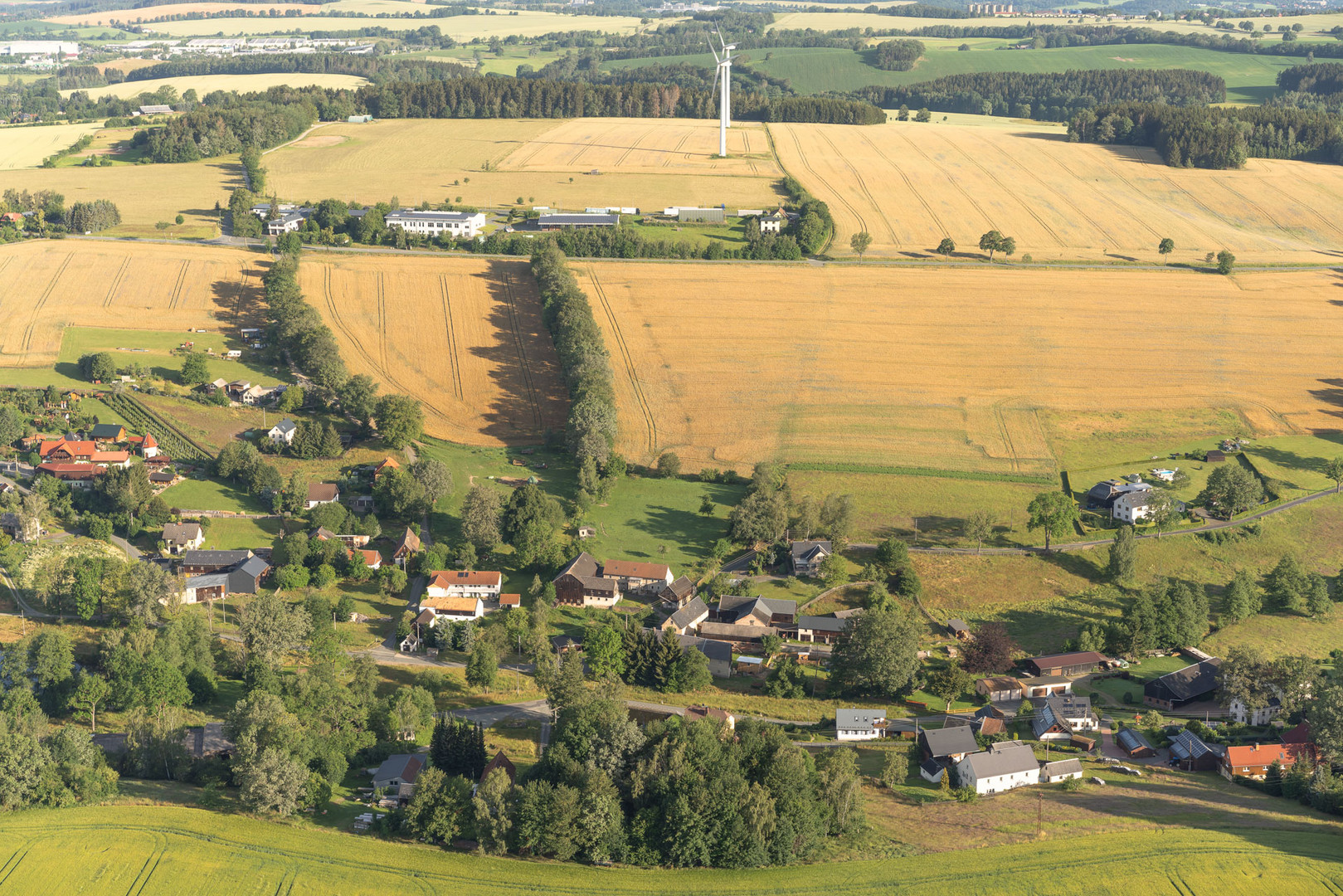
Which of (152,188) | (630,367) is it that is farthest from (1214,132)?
(152,188)

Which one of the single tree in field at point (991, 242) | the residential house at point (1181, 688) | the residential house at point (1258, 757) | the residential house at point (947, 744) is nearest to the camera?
the residential house at point (1258, 757)

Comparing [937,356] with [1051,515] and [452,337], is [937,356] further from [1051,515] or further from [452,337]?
[452,337]

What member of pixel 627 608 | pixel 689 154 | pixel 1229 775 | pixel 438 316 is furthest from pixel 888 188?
pixel 1229 775

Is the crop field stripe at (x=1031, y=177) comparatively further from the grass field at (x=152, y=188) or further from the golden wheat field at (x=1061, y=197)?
the grass field at (x=152, y=188)

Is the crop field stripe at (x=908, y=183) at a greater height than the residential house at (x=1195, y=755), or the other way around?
the crop field stripe at (x=908, y=183)

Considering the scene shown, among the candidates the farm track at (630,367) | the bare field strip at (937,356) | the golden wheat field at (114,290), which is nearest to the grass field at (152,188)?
the golden wheat field at (114,290)

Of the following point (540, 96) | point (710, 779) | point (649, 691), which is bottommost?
point (649, 691)

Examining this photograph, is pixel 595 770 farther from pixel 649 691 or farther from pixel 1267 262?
pixel 1267 262

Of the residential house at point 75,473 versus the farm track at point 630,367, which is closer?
the residential house at point 75,473
